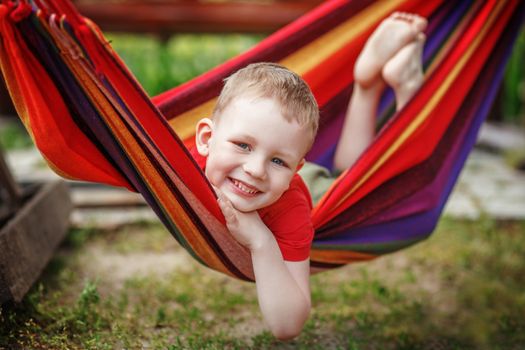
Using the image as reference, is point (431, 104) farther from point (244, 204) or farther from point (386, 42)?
point (244, 204)

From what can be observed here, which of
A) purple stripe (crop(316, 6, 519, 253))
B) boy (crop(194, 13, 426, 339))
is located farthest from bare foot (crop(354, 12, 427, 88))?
boy (crop(194, 13, 426, 339))

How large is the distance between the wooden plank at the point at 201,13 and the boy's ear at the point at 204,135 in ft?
11.4

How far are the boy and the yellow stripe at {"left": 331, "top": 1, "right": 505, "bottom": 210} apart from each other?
255mm

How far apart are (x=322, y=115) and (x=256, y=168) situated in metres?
0.81

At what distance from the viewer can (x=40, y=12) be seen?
1435mm

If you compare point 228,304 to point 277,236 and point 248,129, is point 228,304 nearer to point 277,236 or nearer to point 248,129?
point 277,236

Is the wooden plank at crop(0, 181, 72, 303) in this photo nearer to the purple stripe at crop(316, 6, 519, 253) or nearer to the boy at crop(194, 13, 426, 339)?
the boy at crop(194, 13, 426, 339)

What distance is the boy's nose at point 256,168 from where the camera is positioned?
1302 mm

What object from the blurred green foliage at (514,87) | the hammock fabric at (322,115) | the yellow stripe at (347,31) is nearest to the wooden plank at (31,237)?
the hammock fabric at (322,115)

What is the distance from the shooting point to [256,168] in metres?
1.30

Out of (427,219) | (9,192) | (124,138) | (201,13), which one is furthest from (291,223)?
(201,13)

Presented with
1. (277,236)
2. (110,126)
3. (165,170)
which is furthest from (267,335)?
(110,126)

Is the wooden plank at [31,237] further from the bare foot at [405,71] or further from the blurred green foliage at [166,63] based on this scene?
the blurred green foliage at [166,63]

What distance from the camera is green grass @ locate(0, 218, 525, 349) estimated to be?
172cm
